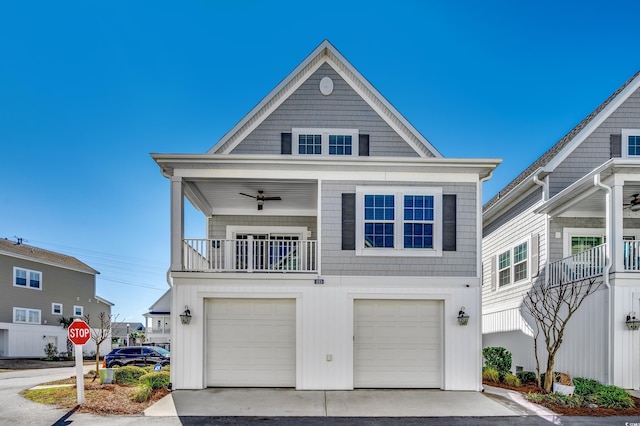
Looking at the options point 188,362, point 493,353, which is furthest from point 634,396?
point 188,362

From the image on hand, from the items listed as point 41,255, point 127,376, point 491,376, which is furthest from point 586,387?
point 41,255

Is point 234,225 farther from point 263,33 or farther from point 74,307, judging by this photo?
point 74,307

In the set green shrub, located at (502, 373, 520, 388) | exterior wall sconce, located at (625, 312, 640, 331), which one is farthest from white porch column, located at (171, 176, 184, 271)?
exterior wall sconce, located at (625, 312, 640, 331)

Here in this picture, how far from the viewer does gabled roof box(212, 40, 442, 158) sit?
1323 cm

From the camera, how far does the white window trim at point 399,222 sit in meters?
11.0

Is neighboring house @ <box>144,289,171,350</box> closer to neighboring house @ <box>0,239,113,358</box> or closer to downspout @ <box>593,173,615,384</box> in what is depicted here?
neighboring house @ <box>0,239,113,358</box>

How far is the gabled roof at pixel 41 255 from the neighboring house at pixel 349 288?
22.3 metres

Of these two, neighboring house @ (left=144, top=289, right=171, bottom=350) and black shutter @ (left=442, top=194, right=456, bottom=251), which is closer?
black shutter @ (left=442, top=194, right=456, bottom=251)

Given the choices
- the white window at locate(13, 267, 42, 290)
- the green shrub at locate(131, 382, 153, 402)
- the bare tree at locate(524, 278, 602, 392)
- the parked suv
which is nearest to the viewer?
the green shrub at locate(131, 382, 153, 402)

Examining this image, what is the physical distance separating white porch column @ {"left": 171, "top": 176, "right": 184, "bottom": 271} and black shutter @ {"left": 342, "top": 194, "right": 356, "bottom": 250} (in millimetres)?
3934

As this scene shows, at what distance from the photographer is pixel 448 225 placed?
11094 millimetres

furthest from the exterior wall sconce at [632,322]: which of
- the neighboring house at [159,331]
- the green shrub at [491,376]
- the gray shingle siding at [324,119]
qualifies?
the neighboring house at [159,331]

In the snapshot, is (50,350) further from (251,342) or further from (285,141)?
(285,141)

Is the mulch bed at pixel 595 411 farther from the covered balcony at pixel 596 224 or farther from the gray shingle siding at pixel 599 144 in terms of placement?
the gray shingle siding at pixel 599 144
